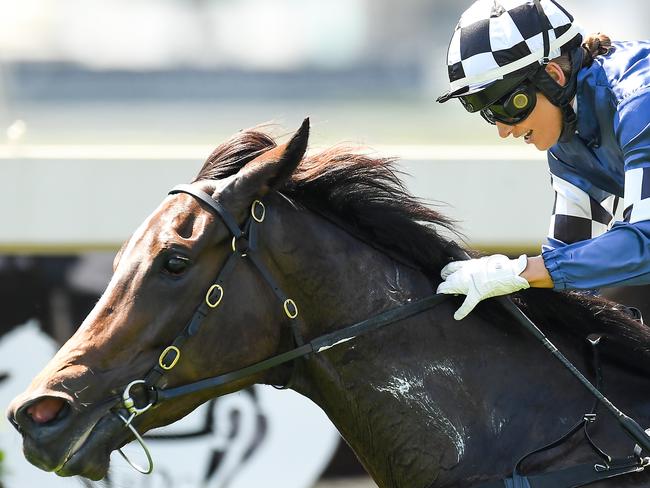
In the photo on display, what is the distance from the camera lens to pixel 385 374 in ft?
8.14

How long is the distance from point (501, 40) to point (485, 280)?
0.61 meters

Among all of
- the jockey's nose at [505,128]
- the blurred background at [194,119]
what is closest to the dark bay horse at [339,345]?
the jockey's nose at [505,128]

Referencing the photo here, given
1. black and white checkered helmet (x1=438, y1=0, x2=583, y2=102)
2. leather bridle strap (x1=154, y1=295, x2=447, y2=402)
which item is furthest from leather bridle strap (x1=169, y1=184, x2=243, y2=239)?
black and white checkered helmet (x1=438, y1=0, x2=583, y2=102)

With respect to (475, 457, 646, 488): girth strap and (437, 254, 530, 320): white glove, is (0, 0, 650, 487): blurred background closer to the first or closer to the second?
(437, 254, 530, 320): white glove

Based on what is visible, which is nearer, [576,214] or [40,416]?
[40,416]

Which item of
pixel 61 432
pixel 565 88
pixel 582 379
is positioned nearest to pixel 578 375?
pixel 582 379

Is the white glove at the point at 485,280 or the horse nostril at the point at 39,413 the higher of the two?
the white glove at the point at 485,280

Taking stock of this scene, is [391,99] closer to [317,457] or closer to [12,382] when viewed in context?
[317,457]

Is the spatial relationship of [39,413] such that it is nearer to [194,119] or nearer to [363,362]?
[363,362]

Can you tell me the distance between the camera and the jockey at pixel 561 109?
2361mm

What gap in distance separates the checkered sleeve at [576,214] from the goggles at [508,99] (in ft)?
1.33

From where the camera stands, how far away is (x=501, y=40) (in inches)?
100

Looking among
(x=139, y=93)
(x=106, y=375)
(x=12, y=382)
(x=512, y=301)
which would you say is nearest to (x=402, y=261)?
(x=512, y=301)

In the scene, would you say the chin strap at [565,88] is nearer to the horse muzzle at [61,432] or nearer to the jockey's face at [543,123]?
the jockey's face at [543,123]
